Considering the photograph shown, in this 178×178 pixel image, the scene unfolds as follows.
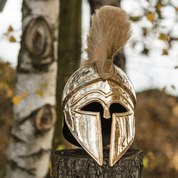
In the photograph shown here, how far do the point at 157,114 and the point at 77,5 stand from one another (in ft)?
13.8

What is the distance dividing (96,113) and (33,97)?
3.21 ft

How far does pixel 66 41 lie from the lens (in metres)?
2.87

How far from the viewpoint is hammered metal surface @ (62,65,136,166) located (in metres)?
1.15

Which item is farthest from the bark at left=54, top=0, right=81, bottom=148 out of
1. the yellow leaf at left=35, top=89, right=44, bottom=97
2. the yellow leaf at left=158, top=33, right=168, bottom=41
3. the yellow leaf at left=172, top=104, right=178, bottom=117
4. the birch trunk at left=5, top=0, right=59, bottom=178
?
the yellow leaf at left=172, top=104, right=178, bottom=117

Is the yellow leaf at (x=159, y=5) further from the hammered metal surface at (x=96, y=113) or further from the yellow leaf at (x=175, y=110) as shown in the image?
the yellow leaf at (x=175, y=110)

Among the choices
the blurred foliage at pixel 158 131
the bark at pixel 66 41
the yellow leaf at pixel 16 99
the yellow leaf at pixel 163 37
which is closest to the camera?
the yellow leaf at pixel 16 99

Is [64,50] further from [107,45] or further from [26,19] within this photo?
[107,45]

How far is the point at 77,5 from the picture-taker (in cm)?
294

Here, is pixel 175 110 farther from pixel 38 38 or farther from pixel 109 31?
pixel 109 31

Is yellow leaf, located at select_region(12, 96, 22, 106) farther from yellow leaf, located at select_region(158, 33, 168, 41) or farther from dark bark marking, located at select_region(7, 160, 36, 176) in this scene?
yellow leaf, located at select_region(158, 33, 168, 41)

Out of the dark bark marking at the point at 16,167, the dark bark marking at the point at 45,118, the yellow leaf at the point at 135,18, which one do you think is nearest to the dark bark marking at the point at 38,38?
the dark bark marking at the point at 45,118

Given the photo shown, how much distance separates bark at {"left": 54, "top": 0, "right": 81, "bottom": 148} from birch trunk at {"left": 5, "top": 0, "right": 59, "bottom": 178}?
75 cm

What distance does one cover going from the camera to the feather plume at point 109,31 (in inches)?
47.1

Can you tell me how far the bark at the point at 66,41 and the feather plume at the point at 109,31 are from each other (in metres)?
1.52
